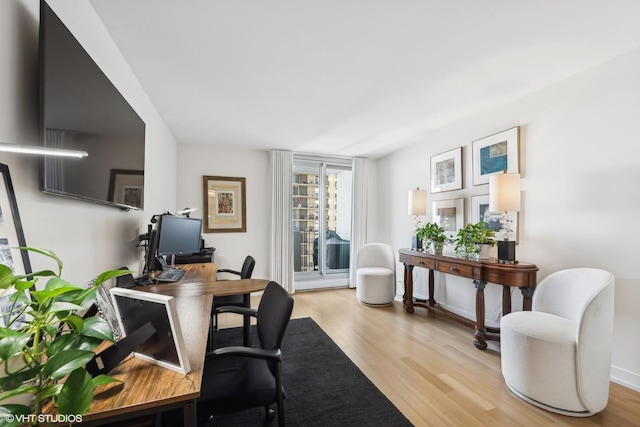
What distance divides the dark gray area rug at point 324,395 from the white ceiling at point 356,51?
250 centimetres

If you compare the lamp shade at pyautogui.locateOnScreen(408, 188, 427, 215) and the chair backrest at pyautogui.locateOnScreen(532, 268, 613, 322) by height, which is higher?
the lamp shade at pyautogui.locateOnScreen(408, 188, 427, 215)

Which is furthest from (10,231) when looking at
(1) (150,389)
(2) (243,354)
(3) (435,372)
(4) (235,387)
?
(3) (435,372)

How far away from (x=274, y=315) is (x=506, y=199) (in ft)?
7.60

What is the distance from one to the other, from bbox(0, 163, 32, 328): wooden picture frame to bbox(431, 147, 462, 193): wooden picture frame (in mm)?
3797

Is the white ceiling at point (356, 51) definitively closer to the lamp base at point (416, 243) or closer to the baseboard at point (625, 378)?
the lamp base at point (416, 243)

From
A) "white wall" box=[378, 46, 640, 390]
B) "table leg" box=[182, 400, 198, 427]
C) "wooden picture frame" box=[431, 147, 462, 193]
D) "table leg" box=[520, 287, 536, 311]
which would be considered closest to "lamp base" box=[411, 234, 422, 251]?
"wooden picture frame" box=[431, 147, 462, 193]

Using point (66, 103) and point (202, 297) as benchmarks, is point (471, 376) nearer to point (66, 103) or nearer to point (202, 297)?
point (202, 297)

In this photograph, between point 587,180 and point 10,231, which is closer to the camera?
point 10,231

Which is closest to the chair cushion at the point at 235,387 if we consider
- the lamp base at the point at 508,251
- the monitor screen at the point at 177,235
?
the monitor screen at the point at 177,235

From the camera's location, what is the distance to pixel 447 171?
3688 mm

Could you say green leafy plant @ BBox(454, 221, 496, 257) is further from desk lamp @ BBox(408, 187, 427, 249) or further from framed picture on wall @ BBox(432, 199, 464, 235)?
desk lamp @ BBox(408, 187, 427, 249)

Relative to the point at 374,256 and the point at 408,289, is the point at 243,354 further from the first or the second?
the point at 374,256

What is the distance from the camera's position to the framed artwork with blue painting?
2.86m

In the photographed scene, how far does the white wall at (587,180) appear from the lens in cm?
208
